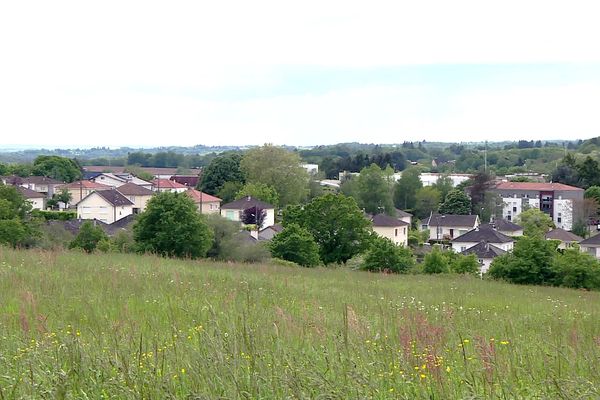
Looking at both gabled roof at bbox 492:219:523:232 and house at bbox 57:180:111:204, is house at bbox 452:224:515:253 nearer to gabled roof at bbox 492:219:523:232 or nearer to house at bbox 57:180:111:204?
gabled roof at bbox 492:219:523:232

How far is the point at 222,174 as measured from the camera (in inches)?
3322

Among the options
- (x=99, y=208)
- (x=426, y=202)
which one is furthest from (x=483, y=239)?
(x=99, y=208)

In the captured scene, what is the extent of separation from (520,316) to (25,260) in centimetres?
829

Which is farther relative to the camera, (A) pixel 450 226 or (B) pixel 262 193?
(A) pixel 450 226

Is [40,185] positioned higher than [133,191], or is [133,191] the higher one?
[133,191]

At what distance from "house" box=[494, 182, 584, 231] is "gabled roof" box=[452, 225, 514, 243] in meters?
24.5

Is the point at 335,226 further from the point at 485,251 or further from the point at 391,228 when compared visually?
the point at 391,228

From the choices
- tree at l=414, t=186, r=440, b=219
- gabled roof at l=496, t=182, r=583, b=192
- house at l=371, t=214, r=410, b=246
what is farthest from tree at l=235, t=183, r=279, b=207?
gabled roof at l=496, t=182, r=583, b=192

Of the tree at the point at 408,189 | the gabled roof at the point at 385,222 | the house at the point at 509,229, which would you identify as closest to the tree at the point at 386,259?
the gabled roof at the point at 385,222

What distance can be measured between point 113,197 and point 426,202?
38.4 metres

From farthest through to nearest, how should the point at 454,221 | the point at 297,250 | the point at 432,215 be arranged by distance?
Result: the point at 432,215 → the point at 454,221 → the point at 297,250

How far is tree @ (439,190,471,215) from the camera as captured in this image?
82.3m

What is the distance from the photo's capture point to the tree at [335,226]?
3866 centimetres

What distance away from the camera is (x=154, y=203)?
31641 mm
